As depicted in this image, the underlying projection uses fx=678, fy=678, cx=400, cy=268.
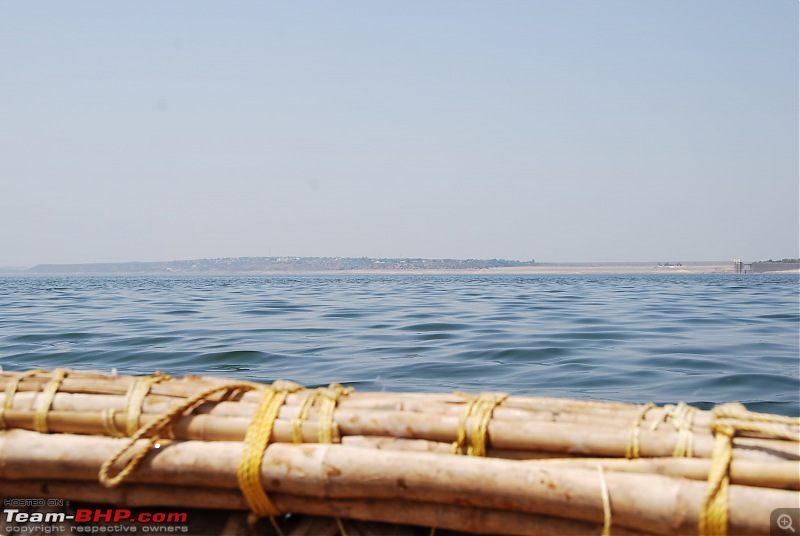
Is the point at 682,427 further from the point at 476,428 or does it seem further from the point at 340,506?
the point at 340,506

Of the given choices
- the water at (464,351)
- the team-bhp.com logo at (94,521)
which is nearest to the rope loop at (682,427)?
the team-bhp.com logo at (94,521)

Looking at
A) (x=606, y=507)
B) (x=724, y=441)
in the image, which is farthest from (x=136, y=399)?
(x=724, y=441)

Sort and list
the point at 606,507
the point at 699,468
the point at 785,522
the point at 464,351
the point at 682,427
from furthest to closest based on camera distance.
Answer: the point at 464,351 → the point at 682,427 → the point at 699,468 → the point at 606,507 → the point at 785,522

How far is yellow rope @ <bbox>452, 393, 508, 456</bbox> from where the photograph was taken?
3564 mm

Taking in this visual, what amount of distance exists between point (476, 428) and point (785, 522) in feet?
4.71

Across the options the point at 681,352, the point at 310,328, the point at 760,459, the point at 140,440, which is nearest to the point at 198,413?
the point at 140,440

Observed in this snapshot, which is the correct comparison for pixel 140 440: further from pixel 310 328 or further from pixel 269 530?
pixel 310 328

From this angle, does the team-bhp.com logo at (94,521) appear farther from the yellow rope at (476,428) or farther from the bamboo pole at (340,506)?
the yellow rope at (476,428)

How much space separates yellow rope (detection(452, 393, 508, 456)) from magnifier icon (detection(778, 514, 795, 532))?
1366 millimetres

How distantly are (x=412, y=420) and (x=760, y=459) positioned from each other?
5.65ft

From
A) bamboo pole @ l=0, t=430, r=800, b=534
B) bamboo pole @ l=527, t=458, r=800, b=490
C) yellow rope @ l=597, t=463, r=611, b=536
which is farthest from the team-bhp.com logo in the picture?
yellow rope @ l=597, t=463, r=611, b=536

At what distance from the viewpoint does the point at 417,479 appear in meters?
3.34

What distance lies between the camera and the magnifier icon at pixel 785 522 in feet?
9.39

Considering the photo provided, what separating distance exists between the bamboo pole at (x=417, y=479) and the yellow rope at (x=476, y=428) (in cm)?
24
